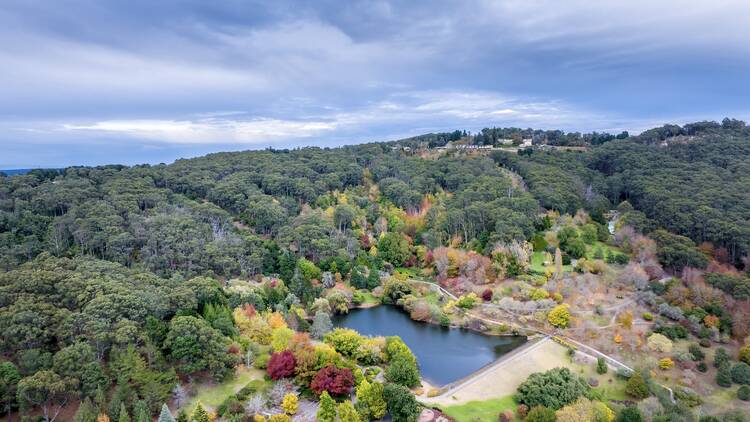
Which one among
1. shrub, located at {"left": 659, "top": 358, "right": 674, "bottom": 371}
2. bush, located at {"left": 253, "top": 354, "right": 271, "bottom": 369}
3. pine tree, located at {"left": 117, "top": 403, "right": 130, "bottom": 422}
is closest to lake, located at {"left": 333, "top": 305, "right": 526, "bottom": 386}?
shrub, located at {"left": 659, "top": 358, "right": 674, "bottom": 371}

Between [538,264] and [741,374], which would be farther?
[538,264]

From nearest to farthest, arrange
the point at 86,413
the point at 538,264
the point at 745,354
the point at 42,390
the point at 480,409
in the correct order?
the point at 86,413
the point at 42,390
the point at 480,409
the point at 745,354
the point at 538,264

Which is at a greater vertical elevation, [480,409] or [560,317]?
[560,317]

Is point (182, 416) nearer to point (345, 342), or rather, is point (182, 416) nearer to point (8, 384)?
point (8, 384)

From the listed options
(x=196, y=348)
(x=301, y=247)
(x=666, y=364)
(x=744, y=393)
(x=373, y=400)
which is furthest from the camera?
(x=301, y=247)

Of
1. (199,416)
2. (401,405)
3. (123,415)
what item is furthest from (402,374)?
(123,415)

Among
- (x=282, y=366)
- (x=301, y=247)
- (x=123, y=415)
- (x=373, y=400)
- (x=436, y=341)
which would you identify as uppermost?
(x=301, y=247)

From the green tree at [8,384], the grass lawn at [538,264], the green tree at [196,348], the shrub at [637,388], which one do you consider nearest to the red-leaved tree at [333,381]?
the green tree at [196,348]
